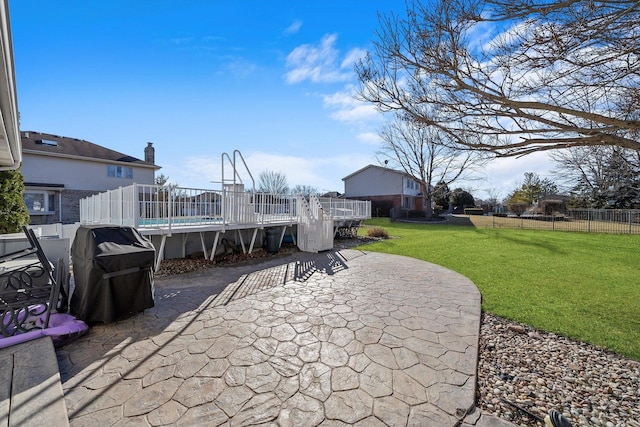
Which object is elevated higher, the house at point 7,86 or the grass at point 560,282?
the house at point 7,86

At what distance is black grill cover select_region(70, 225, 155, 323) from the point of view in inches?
129

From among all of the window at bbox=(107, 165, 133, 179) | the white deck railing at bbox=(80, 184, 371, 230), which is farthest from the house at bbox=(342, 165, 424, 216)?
the window at bbox=(107, 165, 133, 179)

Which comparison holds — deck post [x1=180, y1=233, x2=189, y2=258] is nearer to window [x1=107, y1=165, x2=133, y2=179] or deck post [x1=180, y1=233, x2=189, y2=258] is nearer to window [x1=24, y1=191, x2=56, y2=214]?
window [x1=24, y1=191, x2=56, y2=214]

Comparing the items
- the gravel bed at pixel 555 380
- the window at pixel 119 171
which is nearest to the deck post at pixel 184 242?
the gravel bed at pixel 555 380

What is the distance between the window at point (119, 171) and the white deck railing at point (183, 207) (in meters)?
10.2

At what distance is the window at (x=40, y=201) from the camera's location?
50.1 ft

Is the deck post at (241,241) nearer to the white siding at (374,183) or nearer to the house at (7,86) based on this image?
the house at (7,86)

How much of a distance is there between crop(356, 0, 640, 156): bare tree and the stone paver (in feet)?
9.06

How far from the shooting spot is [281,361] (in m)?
2.76

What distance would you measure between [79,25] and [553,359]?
34.9 feet

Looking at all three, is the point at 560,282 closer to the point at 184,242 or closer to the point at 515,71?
the point at 515,71

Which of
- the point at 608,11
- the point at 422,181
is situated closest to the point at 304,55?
the point at 608,11

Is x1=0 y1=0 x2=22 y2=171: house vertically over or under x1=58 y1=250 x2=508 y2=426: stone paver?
over

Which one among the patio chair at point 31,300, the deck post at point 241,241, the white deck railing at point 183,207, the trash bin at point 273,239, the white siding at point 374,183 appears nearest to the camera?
the patio chair at point 31,300
